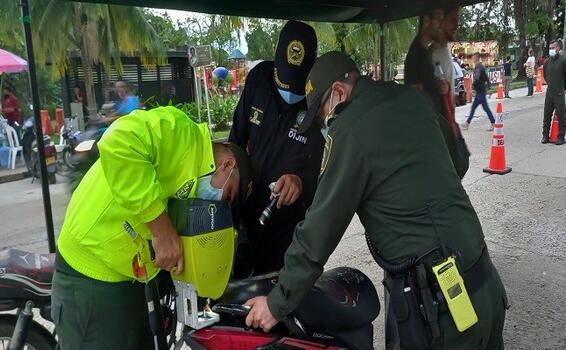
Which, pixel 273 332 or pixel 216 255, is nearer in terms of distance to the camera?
pixel 216 255

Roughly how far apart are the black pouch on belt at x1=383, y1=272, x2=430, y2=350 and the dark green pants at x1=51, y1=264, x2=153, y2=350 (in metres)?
0.89

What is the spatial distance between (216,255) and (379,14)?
9.43 feet

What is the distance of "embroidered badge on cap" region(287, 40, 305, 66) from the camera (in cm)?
240

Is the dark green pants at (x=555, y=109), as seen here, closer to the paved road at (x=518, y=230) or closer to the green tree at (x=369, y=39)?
the paved road at (x=518, y=230)

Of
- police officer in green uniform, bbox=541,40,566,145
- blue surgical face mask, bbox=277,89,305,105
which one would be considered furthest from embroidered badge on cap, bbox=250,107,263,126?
police officer in green uniform, bbox=541,40,566,145

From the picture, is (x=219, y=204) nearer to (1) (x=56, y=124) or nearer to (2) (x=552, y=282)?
(2) (x=552, y=282)

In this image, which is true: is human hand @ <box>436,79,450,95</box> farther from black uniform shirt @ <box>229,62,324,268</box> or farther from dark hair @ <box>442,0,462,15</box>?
black uniform shirt @ <box>229,62,324,268</box>

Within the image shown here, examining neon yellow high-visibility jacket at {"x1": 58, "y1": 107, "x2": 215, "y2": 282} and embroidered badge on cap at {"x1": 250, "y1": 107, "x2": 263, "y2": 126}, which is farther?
embroidered badge on cap at {"x1": 250, "y1": 107, "x2": 263, "y2": 126}

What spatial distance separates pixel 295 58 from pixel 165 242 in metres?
1.18

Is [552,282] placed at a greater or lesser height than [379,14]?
lesser

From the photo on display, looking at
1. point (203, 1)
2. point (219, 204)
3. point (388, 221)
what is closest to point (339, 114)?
point (388, 221)

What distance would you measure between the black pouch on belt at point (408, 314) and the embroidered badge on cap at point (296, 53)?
114cm

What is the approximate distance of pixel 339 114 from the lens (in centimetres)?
166

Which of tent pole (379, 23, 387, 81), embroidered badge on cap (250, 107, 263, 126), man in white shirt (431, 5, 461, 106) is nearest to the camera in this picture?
embroidered badge on cap (250, 107, 263, 126)
